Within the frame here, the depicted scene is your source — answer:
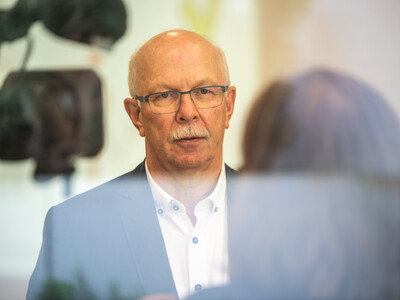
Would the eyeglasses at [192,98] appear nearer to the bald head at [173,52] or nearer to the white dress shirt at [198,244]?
the bald head at [173,52]

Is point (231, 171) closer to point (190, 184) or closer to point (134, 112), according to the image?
point (190, 184)

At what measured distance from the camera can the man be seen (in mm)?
1315

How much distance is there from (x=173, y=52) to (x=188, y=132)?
0.69ft

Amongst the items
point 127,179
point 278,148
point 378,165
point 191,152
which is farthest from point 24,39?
point 378,165

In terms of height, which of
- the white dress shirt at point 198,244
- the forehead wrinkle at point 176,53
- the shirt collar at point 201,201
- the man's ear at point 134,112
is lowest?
the white dress shirt at point 198,244

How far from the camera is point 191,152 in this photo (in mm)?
1333

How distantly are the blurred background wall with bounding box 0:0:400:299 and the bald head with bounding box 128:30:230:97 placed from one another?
0.03 meters

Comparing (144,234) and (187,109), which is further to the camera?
(144,234)

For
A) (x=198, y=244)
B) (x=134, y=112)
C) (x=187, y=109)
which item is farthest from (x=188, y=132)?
(x=198, y=244)

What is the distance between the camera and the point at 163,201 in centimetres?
139

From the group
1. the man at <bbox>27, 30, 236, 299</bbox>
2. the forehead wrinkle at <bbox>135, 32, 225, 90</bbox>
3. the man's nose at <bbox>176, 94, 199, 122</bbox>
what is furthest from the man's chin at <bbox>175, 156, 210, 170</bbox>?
the forehead wrinkle at <bbox>135, 32, 225, 90</bbox>

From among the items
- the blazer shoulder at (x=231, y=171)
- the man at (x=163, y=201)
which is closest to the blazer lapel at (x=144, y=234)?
the man at (x=163, y=201)

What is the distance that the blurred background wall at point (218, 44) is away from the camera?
1.33 metres

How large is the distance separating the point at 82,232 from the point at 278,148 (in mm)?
603
